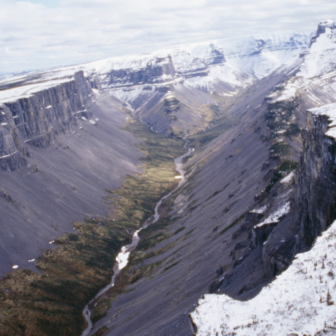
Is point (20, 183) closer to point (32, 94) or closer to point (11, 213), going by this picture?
point (11, 213)

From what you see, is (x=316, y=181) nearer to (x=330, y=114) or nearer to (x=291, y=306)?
(x=330, y=114)

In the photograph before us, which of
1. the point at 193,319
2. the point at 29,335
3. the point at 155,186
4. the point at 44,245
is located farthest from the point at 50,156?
the point at 193,319

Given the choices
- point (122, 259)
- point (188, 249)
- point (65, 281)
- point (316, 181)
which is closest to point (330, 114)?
point (316, 181)

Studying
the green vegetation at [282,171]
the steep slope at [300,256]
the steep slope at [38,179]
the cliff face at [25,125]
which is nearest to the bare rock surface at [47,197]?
the steep slope at [38,179]

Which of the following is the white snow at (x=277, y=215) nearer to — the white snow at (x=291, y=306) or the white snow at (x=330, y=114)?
the white snow at (x=330, y=114)

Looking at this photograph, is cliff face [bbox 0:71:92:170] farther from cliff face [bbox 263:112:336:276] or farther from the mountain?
cliff face [bbox 263:112:336:276]

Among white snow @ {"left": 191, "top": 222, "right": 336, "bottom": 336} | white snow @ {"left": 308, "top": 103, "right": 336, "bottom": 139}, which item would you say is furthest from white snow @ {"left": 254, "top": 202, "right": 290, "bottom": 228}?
white snow @ {"left": 191, "top": 222, "right": 336, "bottom": 336}
